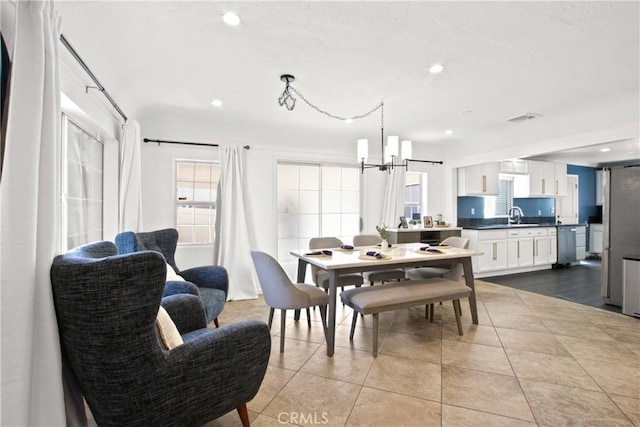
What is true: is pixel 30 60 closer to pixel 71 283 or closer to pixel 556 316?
pixel 71 283

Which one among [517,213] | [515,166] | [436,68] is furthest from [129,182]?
[517,213]

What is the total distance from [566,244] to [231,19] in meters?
7.19

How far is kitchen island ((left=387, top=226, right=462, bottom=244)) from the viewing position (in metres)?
4.95

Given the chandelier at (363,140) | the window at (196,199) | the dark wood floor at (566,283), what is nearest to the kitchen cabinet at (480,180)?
the dark wood floor at (566,283)

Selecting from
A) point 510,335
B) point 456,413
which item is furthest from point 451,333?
point 456,413

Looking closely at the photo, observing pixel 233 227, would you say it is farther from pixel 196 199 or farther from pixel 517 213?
pixel 517 213

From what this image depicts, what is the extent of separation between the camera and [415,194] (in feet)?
19.0

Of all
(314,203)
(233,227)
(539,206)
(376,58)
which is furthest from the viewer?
(539,206)

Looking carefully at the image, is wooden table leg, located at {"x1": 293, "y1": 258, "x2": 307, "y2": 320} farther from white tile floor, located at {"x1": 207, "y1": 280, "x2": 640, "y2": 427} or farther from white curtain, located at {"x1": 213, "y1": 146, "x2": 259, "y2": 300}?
white curtain, located at {"x1": 213, "y1": 146, "x2": 259, "y2": 300}

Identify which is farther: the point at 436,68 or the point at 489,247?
the point at 489,247

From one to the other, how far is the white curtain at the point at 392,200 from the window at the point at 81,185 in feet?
13.1

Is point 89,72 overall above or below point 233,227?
above
